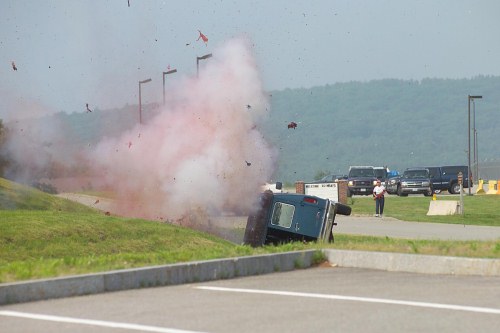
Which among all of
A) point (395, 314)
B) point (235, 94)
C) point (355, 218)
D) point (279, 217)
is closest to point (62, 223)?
point (279, 217)

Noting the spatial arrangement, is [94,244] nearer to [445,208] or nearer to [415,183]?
[445,208]

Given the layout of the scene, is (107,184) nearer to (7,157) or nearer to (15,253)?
(7,157)

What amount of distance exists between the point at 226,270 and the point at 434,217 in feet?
103

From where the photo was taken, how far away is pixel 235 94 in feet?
115

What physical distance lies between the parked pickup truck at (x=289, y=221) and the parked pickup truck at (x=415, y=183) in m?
50.0

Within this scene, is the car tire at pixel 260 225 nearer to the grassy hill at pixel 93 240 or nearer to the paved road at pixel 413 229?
the grassy hill at pixel 93 240

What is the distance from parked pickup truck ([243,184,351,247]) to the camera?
22766mm

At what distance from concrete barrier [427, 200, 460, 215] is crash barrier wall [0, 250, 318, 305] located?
31209 millimetres

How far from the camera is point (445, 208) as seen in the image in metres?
47.5

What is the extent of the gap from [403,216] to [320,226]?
24303 millimetres

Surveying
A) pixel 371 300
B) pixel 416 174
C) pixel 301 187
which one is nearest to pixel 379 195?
pixel 301 187

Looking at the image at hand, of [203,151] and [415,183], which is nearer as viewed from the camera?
[203,151]

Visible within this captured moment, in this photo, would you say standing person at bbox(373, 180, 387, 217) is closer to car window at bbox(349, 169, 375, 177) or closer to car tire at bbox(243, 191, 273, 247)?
car tire at bbox(243, 191, 273, 247)

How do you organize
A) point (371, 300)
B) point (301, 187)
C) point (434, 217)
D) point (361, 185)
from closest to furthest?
point (371, 300) < point (434, 217) < point (301, 187) < point (361, 185)
